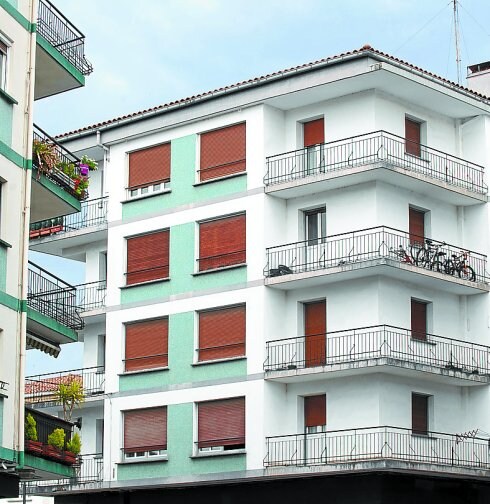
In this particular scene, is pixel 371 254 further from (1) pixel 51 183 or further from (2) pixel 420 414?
(1) pixel 51 183

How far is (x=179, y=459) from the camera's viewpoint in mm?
42469

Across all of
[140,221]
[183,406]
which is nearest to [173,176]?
[140,221]

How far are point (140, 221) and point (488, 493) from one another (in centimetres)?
→ 1416

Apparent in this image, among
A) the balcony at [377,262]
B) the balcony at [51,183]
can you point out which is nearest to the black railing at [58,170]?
the balcony at [51,183]

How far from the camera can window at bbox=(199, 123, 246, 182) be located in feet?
141

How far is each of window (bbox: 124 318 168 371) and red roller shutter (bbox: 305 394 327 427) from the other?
528 cm

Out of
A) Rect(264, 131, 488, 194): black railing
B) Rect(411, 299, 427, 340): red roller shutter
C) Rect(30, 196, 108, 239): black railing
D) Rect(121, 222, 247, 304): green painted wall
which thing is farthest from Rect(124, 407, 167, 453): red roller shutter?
Rect(411, 299, 427, 340): red roller shutter

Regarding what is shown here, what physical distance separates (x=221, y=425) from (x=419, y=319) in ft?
22.4

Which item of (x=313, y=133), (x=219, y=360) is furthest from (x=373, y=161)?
(x=219, y=360)

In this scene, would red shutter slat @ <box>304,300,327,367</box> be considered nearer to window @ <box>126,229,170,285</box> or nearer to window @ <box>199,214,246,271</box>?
window @ <box>199,214,246,271</box>

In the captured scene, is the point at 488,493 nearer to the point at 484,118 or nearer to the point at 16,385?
the point at 484,118

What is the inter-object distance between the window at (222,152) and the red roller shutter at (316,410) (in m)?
7.57

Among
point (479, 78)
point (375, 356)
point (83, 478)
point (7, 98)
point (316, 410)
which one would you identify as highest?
point (479, 78)

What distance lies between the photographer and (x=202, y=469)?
137 feet
